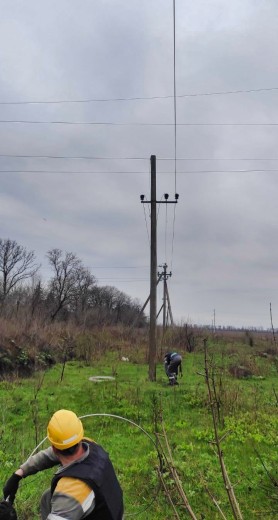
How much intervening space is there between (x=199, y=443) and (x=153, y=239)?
360 inches

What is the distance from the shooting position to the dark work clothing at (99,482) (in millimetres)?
2586

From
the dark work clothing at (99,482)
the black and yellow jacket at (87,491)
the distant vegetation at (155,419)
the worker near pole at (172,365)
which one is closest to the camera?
the black and yellow jacket at (87,491)

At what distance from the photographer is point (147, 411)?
386 inches

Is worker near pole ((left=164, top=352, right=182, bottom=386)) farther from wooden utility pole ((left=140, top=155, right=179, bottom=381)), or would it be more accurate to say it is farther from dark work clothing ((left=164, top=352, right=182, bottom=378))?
wooden utility pole ((left=140, top=155, right=179, bottom=381))

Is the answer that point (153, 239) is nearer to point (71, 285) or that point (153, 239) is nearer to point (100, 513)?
point (100, 513)

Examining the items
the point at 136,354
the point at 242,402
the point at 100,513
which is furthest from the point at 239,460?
the point at 136,354

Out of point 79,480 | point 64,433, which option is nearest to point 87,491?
point 79,480

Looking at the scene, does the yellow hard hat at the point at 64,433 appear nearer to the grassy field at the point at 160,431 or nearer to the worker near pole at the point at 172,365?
the grassy field at the point at 160,431

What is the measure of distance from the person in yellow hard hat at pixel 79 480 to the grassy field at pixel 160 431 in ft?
1.59

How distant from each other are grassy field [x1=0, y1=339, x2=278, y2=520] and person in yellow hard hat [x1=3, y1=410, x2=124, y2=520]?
1.59 ft

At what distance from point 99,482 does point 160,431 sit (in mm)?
5708

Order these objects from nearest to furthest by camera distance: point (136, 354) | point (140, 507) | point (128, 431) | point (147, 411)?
point (140, 507) < point (128, 431) < point (147, 411) < point (136, 354)

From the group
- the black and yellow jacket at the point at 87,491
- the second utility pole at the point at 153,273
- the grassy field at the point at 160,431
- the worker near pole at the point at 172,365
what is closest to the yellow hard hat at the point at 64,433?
the black and yellow jacket at the point at 87,491

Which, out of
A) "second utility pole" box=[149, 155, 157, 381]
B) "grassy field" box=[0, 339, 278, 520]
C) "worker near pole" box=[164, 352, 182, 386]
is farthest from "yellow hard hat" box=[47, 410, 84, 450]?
"second utility pole" box=[149, 155, 157, 381]
